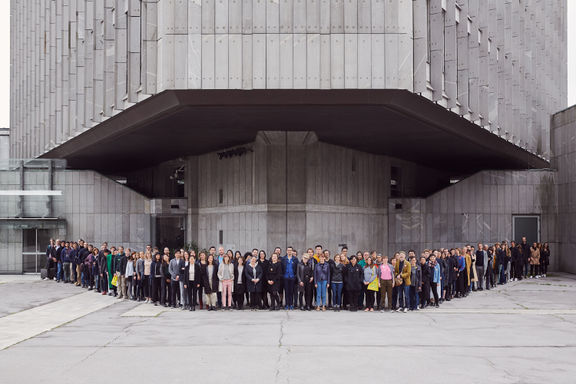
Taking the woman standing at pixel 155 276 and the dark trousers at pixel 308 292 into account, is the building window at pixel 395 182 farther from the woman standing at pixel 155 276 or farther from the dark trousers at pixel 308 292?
the woman standing at pixel 155 276

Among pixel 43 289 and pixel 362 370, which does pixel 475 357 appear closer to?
pixel 362 370

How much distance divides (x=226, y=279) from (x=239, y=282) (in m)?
0.40

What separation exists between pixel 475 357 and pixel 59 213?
1128 inches

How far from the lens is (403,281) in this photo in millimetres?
20141

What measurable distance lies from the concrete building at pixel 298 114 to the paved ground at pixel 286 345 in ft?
22.9

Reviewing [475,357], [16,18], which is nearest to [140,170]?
[16,18]

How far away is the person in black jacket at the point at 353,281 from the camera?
65.2ft

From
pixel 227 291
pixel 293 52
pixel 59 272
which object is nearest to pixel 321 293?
pixel 227 291

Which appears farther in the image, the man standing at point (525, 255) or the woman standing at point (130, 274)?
the man standing at point (525, 255)

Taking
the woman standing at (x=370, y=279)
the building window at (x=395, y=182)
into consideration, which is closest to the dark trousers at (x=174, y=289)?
the woman standing at (x=370, y=279)

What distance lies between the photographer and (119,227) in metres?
37.0

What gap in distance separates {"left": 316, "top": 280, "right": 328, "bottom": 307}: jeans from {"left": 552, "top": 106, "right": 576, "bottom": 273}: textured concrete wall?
20.7 m

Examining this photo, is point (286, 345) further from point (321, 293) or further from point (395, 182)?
point (395, 182)

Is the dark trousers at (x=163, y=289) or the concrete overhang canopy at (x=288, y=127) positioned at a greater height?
the concrete overhang canopy at (x=288, y=127)
